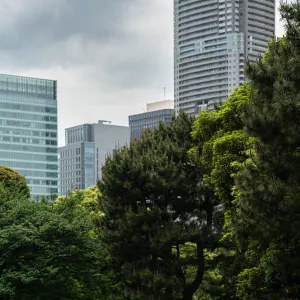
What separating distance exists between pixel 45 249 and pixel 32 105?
485ft

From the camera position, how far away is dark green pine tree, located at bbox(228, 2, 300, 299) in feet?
61.3

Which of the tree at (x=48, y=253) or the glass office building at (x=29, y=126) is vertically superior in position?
the glass office building at (x=29, y=126)

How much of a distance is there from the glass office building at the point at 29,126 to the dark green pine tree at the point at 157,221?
459ft

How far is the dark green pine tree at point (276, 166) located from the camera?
18.7 metres

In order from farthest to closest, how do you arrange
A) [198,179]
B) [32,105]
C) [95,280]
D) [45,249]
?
1. [32,105]
2. [198,179]
3. [95,280]
4. [45,249]

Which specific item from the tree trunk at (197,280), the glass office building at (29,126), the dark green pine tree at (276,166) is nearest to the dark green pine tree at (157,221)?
the tree trunk at (197,280)

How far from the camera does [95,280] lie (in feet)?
110

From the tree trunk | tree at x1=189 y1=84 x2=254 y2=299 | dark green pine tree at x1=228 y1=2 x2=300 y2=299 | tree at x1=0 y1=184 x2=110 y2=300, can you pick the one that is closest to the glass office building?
tree at x1=189 y1=84 x2=254 y2=299

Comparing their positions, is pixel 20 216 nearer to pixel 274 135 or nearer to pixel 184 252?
pixel 184 252

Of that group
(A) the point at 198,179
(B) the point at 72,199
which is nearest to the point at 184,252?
(A) the point at 198,179

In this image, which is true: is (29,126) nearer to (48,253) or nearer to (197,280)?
(197,280)

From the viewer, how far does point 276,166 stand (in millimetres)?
19281

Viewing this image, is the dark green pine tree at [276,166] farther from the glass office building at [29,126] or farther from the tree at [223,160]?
the glass office building at [29,126]

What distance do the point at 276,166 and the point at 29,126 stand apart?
160417 mm
